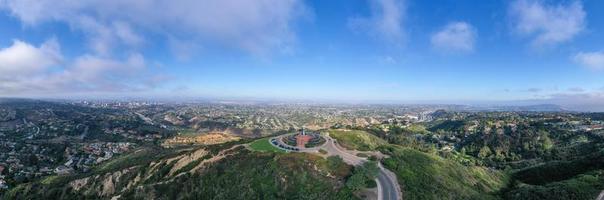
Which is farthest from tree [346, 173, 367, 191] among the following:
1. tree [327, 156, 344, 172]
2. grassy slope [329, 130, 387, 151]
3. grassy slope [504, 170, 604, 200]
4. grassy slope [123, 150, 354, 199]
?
grassy slope [329, 130, 387, 151]

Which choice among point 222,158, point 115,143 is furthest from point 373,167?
point 115,143

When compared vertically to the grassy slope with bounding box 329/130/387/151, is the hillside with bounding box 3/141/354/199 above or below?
below

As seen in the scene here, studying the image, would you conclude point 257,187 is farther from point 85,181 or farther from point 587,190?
point 85,181

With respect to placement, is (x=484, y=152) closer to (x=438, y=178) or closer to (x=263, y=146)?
(x=438, y=178)

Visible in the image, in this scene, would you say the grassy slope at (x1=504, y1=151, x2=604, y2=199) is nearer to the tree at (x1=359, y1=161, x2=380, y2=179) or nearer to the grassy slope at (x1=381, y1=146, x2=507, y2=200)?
the grassy slope at (x1=381, y1=146, x2=507, y2=200)

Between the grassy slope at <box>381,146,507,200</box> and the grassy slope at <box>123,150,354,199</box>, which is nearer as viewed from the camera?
the grassy slope at <box>123,150,354,199</box>

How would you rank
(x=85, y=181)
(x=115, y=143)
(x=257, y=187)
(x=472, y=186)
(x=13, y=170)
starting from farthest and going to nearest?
(x=115, y=143)
(x=13, y=170)
(x=85, y=181)
(x=472, y=186)
(x=257, y=187)
